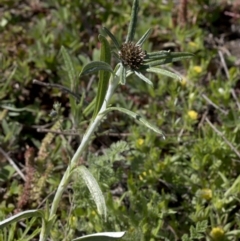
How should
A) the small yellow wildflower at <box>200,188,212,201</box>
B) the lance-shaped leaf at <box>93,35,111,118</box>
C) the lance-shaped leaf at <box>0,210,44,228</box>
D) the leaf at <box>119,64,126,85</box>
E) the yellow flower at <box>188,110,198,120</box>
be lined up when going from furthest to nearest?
the yellow flower at <box>188,110,198,120</box>, the small yellow wildflower at <box>200,188,212,201</box>, the lance-shaped leaf at <box>93,35,111,118</box>, the leaf at <box>119,64,126,85</box>, the lance-shaped leaf at <box>0,210,44,228</box>

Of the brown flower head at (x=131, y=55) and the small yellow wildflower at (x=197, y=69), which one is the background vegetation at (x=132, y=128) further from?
the brown flower head at (x=131, y=55)

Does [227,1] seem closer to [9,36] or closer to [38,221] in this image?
[9,36]

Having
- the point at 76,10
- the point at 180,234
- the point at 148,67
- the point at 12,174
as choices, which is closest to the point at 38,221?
the point at 12,174

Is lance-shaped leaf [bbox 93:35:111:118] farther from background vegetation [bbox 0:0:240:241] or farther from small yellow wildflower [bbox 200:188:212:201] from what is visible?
small yellow wildflower [bbox 200:188:212:201]

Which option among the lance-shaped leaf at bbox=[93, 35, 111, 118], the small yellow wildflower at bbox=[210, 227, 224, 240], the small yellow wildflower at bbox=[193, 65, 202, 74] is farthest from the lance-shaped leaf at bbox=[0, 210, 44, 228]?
the small yellow wildflower at bbox=[193, 65, 202, 74]

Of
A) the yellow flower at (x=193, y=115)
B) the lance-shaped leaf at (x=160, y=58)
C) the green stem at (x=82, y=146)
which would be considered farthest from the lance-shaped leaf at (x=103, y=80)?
the yellow flower at (x=193, y=115)

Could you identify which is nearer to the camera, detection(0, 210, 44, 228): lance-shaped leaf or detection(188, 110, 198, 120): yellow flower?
detection(0, 210, 44, 228): lance-shaped leaf
